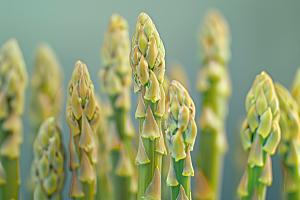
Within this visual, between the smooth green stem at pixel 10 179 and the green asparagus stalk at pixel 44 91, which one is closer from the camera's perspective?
the smooth green stem at pixel 10 179

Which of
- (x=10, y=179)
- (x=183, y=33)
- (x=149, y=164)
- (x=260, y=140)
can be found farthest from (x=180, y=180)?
(x=183, y=33)

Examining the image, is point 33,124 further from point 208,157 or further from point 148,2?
point 148,2

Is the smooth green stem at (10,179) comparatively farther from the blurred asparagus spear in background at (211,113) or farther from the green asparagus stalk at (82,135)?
the blurred asparagus spear in background at (211,113)

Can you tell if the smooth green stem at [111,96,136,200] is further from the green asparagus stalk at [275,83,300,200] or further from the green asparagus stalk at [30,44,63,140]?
the green asparagus stalk at [275,83,300,200]

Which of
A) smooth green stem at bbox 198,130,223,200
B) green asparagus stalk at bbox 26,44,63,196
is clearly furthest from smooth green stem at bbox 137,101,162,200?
green asparagus stalk at bbox 26,44,63,196

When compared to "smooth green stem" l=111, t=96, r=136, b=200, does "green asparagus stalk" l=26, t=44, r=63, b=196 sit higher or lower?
higher

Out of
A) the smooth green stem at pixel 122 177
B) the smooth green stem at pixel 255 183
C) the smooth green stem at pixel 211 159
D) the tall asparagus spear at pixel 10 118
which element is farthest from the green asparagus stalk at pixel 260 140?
the tall asparagus spear at pixel 10 118

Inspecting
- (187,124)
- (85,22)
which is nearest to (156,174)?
(187,124)

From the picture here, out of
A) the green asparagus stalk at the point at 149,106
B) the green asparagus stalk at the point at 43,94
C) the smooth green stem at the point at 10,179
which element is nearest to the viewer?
the green asparagus stalk at the point at 149,106
